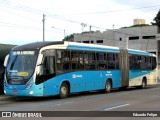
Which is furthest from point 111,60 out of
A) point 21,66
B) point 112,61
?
point 21,66

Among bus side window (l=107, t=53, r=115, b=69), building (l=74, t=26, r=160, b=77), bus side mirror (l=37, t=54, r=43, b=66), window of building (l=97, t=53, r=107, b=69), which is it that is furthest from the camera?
building (l=74, t=26, r=160, b=77)

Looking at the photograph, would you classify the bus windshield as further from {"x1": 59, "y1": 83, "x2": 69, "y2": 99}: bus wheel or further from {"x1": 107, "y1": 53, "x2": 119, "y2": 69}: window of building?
{"x1": 107, "y1": 53, "x2": 119, "y2": 69}: window of building

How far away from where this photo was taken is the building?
225 feet

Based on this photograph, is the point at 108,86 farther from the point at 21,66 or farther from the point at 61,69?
the point at 21,66

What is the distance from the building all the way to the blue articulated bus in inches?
1682

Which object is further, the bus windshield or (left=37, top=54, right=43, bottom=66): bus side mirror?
(left=37, top=54, right=43, bottom=66): bus side mirror

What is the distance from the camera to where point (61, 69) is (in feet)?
63.2

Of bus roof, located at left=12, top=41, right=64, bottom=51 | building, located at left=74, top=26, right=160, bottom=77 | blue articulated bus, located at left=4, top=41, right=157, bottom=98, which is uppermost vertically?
building, located at left=74, top=26, right=160, bottom=77

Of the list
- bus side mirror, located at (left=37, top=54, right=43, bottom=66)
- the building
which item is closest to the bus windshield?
bus side mirror, located at (left=37, top=54, right=43, bottom=66)

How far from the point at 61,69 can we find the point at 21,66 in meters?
2.31

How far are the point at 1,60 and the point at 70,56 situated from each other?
4.18m

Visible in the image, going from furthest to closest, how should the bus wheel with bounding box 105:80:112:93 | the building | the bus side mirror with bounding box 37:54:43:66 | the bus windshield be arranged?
the building
the bus wheel with bounding box 105:80:112:93
the bus side mirror with bounding box 37:54:43:66
the bus windshield

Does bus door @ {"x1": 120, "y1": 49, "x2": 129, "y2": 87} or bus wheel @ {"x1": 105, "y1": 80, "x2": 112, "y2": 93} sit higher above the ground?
bus door @ {"x1": 120, "y1": 49, "x2": 129, "y2": 87}

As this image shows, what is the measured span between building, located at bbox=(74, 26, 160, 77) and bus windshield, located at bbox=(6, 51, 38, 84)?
49646 millimetres
